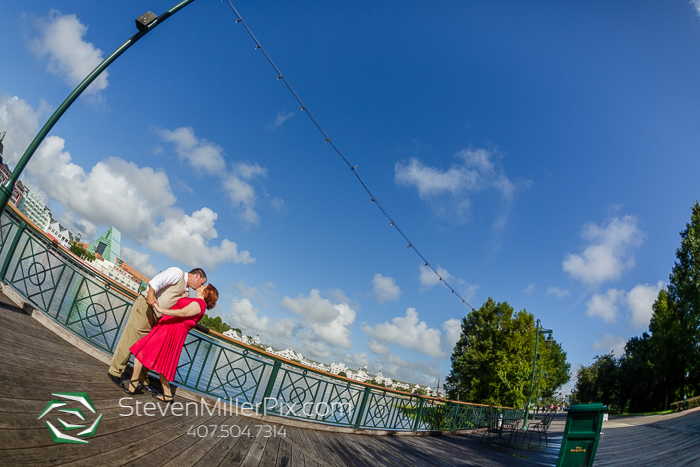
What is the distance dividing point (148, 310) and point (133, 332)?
0.32 meters

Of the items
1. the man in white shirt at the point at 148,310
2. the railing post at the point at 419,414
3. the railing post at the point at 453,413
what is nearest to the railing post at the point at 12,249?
the man in white shirt at the point at 148,310

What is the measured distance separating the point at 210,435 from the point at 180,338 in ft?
4.02

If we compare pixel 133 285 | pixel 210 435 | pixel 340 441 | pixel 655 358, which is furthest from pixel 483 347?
pixel 133 285

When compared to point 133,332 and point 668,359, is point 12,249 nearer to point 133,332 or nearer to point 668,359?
point 133,332

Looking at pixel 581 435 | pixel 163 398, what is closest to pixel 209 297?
pixel 163 398

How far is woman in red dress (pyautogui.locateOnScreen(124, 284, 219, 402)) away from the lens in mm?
3977

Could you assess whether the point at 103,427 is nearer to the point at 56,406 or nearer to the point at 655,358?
the point at 56,406

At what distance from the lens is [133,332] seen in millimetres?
4145

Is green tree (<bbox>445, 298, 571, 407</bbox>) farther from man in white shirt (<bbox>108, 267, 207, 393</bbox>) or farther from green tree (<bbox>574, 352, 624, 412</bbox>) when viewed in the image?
man in white shirt (<bbox>108, 267, 207, 393</bbox>)

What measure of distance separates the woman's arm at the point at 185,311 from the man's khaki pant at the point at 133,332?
40 cm

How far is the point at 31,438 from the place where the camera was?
7.44 feet

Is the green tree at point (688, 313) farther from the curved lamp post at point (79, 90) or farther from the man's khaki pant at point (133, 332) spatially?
the curved lamp post at point (79, 90)

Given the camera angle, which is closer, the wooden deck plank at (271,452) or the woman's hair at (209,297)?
the wooden deck plank at (271,452)

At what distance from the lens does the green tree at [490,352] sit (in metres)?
26.1
